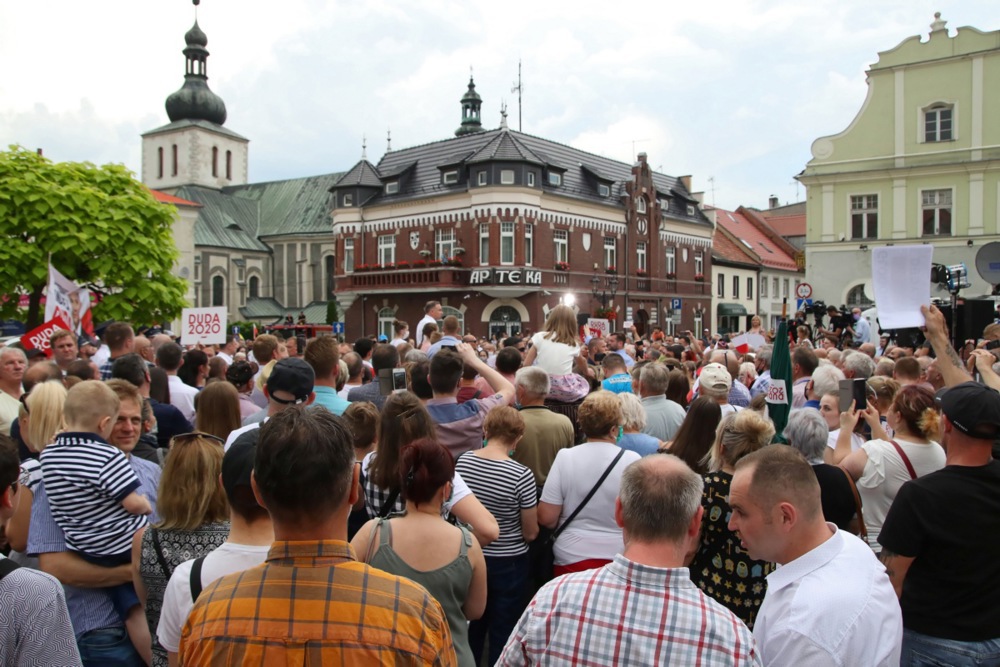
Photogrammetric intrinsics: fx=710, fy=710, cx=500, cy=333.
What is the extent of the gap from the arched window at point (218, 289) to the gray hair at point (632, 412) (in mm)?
57300

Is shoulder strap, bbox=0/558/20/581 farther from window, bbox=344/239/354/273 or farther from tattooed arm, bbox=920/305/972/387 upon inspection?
window, bbox=344/239/354/273

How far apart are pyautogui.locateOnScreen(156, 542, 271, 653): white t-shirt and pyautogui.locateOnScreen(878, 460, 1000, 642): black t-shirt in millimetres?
2763

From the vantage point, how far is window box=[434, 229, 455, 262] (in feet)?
115

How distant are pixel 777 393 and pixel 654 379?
1.03 meters

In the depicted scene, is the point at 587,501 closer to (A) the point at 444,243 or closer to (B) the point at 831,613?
(B) the point at 831,613

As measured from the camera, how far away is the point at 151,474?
13.6 feet

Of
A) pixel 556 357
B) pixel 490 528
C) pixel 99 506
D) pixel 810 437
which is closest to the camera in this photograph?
pixel 99 506

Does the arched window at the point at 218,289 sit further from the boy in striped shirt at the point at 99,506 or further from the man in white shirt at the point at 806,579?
the man in white shirt at the point at 806,579

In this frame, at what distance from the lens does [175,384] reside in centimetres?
709

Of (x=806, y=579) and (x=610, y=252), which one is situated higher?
(x=610, y=252)

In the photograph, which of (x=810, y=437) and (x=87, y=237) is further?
(x=87, y=237)

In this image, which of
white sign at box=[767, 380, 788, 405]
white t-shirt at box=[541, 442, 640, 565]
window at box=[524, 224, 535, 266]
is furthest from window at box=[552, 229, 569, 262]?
white t-shirt at box=[541, 442, 640, 565]

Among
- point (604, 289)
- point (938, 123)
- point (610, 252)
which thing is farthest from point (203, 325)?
point (938, 123)

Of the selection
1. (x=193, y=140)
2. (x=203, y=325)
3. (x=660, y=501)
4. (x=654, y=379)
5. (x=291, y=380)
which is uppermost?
(x=193, y=140)
